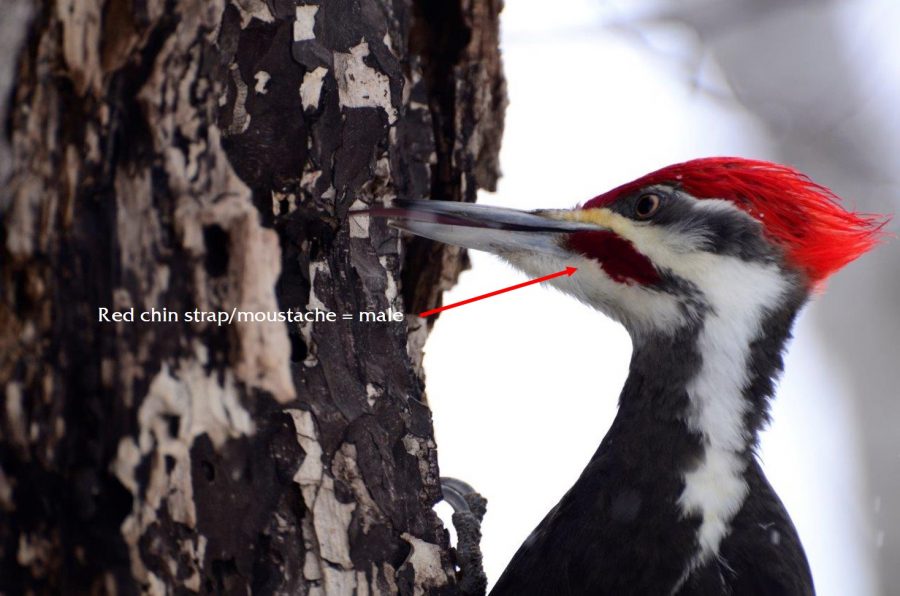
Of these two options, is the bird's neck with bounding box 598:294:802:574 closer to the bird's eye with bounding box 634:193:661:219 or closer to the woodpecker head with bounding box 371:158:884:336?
the woodpecker head with bounding box 371:158:884:336

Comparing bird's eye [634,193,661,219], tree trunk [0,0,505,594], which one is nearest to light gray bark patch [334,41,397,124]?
tree trunk [0,0,505,594]

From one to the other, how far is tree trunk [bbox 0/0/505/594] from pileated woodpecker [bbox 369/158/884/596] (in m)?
0.38

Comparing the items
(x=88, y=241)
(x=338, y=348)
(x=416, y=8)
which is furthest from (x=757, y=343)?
(x=88, y=241)

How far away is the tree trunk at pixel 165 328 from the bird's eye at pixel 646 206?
68 centimetres

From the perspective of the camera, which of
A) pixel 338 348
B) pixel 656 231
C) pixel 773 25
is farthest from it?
pixel 773 25

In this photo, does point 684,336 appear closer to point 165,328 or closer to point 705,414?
point 705,414

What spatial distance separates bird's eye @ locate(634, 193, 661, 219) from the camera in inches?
78.7

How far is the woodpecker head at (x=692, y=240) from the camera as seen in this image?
6.40 ft

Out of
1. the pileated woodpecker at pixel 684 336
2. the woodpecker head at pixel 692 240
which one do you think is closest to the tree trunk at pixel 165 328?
the pileated woodpecker at pixel 684 336

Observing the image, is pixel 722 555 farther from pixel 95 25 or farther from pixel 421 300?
pixel 95 25

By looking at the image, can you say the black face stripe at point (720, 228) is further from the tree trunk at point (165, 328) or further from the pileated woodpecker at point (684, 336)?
the tree trunk at point (165, 328)

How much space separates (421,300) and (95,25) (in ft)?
4.17

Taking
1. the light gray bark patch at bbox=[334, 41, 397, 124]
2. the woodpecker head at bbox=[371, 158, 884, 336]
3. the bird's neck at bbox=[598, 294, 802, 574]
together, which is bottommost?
the bird's neck at bbox=[598, 294, 802, 574]

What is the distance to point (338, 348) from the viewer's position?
171cm
